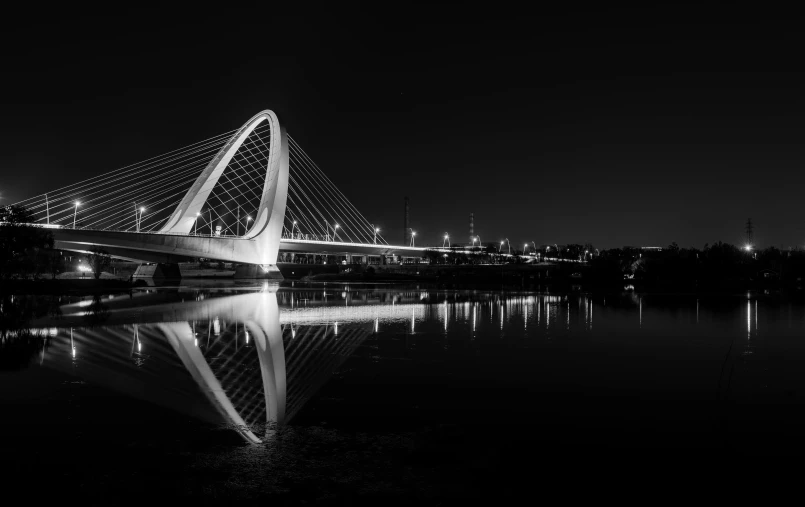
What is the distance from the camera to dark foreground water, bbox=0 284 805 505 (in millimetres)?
5109

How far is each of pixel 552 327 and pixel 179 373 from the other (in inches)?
423

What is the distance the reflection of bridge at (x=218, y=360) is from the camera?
25.3 ft

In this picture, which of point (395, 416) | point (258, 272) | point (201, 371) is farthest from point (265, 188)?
point (395, 416)

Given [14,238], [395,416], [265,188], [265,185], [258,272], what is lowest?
[395,416]

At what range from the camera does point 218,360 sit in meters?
11.0

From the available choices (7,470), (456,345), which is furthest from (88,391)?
(456,345)

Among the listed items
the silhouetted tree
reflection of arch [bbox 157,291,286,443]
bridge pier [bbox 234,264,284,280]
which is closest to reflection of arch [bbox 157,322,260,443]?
reflection of arch [bbox 157,291,286,443]

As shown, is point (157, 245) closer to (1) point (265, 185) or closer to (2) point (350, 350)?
(1) point (265, 185)

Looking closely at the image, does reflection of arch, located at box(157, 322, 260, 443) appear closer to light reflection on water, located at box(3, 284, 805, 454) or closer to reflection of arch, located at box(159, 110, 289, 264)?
light reflection on water, located at box(3, 284, 805, 454)

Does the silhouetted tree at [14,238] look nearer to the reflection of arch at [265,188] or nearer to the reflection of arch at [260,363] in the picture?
the reflection of arch at [260,363]

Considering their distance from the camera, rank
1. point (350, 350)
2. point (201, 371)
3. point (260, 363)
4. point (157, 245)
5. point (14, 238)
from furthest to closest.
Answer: point (157, 245) < point (14, 238) < point (350, 350) < point (260, 363) < point (201, 371)

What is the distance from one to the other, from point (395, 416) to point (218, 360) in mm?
5057

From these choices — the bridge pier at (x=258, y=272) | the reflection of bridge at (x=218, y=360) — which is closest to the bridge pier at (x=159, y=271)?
the bridge pier at (x=258, y=272)

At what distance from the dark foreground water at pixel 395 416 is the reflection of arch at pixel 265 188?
4181 cm
